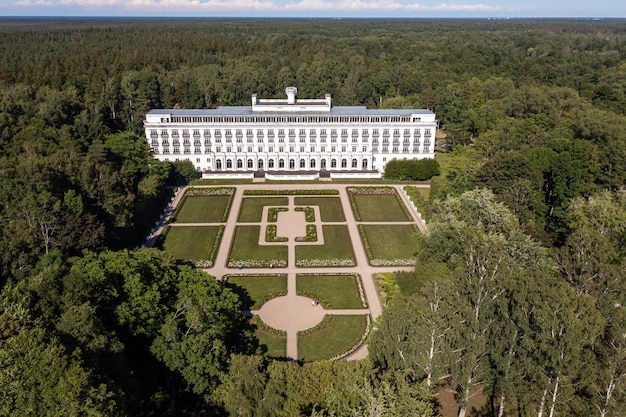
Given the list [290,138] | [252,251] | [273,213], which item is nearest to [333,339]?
[252,251]

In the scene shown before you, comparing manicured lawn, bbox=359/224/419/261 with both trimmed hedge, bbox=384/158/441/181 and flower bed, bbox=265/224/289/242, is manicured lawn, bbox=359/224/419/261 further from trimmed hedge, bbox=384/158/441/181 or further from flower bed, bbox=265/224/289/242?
trimmed hedge, bbox=384/158/441/181

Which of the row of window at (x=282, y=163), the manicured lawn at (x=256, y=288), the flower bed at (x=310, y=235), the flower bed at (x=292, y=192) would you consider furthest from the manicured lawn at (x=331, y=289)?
the row of window at (x=282, y=163)

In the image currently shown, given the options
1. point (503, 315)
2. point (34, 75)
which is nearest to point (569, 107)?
point (503, 315)

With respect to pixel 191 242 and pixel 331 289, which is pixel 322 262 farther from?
pixel 191 242

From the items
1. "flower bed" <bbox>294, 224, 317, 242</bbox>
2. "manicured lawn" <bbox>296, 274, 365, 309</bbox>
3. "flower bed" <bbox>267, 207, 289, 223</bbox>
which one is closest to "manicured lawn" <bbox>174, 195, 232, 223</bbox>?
"flower bed" <bbox>267, 207, 289, 223</bbox>

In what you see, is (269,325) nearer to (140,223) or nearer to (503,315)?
(503,315)

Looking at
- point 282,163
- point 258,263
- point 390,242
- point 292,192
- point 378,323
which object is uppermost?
point 378,323
